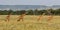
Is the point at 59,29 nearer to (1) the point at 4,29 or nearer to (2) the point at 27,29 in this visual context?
(2) the point at 27,29

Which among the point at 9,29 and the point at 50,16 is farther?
the point at 50,16

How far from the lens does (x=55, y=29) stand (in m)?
11.3

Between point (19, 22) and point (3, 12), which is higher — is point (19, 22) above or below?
above

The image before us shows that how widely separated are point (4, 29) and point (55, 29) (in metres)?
2.68

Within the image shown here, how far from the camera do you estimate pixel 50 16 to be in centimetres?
1365

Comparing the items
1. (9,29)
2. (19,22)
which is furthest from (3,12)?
(9,29)

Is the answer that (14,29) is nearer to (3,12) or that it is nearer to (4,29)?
(4,29)

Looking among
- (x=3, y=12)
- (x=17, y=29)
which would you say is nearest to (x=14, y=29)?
(x=17, y=29)

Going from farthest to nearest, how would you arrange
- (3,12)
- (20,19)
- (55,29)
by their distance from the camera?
1. (3,12)
2. (20,19)
3. (55,29)

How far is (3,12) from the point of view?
54.1 meters

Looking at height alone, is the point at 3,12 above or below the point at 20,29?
below

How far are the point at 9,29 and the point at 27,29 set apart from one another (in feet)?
2.88

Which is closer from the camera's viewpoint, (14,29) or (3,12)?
(14,29)

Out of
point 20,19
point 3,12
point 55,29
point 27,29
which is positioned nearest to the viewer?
point 27,29
